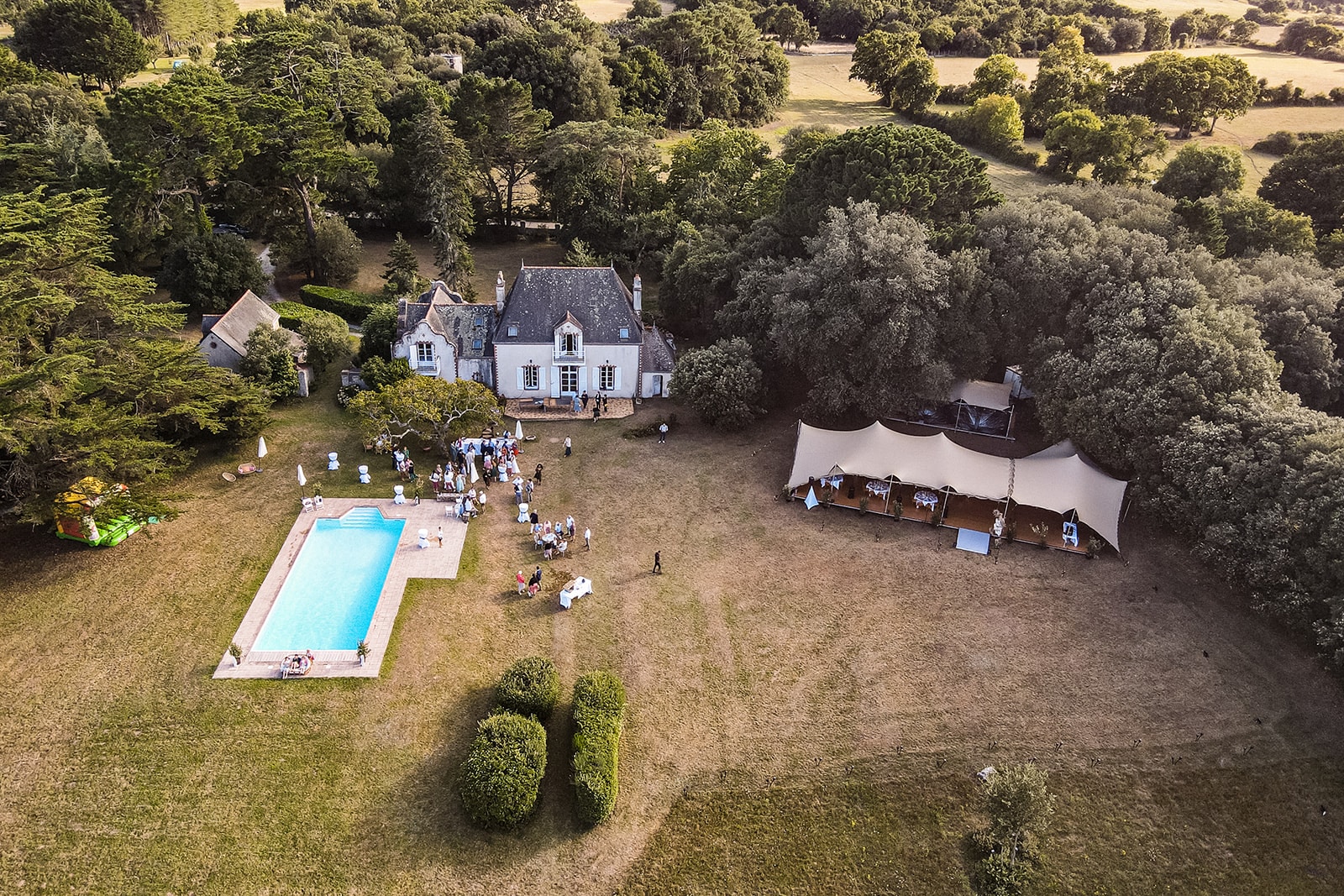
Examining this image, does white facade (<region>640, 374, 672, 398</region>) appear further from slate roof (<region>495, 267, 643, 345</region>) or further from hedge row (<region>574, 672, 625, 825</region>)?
hedge row (<region>574, 672, 625, 825</region>)

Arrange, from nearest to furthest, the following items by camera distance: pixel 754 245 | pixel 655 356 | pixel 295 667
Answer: pixel 295 667 → pixel 655 356 → pixel 754 245

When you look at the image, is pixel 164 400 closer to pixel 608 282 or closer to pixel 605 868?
pixel 608 282

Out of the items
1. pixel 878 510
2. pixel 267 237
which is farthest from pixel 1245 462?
pixel 267 237

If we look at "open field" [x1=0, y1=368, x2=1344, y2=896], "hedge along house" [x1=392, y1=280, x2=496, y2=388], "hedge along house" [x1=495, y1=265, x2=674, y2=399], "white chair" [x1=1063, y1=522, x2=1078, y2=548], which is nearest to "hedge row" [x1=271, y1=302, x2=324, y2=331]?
"hedge along house" [x1=392, y1=280, x2=496, y2=388]

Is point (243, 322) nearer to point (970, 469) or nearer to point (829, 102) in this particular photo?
point (970, 469)

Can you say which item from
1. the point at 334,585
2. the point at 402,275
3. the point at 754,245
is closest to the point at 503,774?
the point at 334,585

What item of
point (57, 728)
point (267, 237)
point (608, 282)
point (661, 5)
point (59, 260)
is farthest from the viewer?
point (661, 5)
